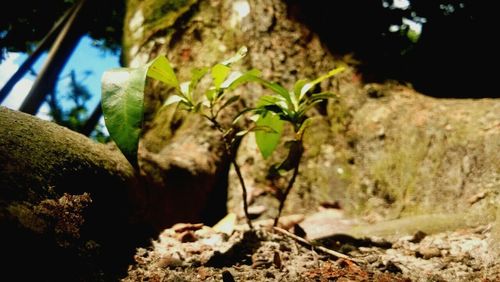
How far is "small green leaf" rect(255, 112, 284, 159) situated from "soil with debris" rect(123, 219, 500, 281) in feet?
1.00

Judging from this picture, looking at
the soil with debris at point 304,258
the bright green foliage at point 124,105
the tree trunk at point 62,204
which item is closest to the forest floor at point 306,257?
the soil with debris at point 304,258

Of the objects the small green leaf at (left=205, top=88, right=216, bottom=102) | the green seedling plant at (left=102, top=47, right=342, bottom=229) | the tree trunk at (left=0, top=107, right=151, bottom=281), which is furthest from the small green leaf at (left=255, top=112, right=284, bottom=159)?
the tree trunk at (left=0, top=107, right=151, bottom=281)

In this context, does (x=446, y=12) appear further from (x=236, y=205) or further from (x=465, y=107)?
(x=236, y=205)

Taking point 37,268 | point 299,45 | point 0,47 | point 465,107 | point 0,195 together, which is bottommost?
point 37,268

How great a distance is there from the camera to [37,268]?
2.45ft

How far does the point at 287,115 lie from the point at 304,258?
48 cm

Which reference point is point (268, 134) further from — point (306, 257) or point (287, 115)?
point (306, 257)

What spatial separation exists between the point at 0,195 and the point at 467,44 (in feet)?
10.8

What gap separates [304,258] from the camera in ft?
3.92

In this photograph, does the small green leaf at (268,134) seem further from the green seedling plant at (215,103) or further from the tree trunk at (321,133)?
the tree trunk at (321,133)

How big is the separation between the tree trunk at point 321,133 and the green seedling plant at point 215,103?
0.35 m

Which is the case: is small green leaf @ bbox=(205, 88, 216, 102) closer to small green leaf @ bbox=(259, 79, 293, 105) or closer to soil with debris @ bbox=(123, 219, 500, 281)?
small green leaf @ bbox=(259, 79, 293, 105)

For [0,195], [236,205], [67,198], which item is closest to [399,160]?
[236,205]

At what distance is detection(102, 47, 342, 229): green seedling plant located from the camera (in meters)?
0.87
